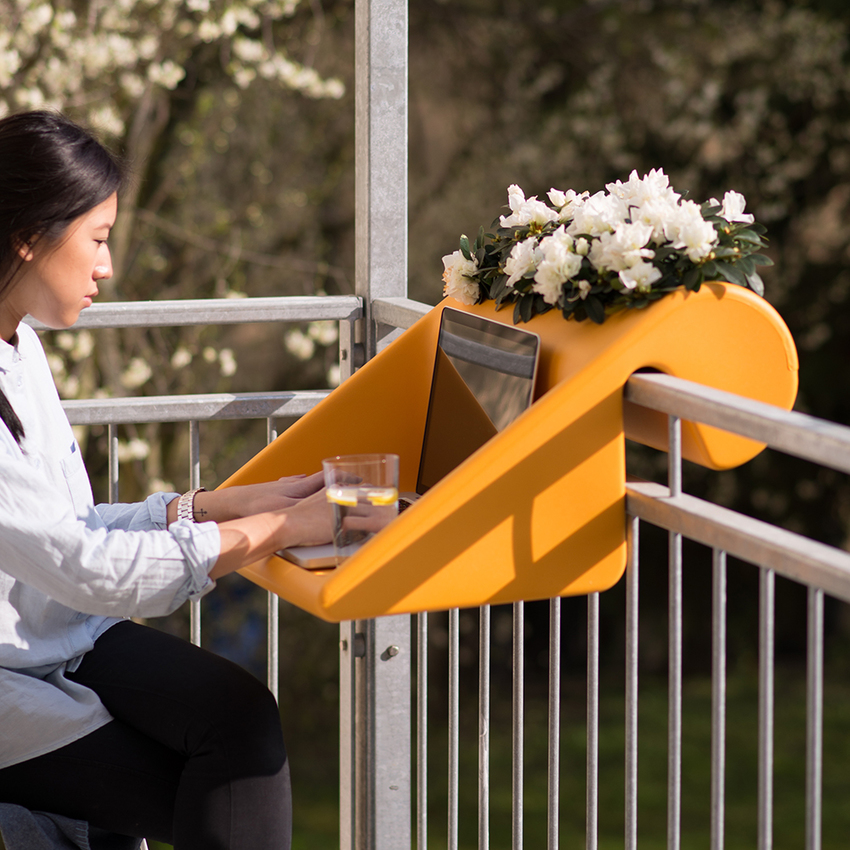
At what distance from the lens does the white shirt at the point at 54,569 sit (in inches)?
53.2

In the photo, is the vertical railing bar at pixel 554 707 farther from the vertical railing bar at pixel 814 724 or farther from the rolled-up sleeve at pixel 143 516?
the rolled-up sleeve at pixel 143 516

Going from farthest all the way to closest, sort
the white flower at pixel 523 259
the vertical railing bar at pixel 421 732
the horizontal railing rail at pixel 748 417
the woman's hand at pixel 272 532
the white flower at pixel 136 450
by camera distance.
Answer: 1. the white flower at pixel 136 450
2. the vertical railing bar at pixel 421 732
3. the white flower at pixel 523 259
4. the woman's hand at pixel 272 532
5. the horizontal railing rail at pixel 748 417

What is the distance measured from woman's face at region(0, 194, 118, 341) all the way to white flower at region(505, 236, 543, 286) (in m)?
0.51

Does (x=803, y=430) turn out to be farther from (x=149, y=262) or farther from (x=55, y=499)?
(x=149, y=262)

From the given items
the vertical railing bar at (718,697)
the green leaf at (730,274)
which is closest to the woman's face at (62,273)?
the green leaf at (730,274)

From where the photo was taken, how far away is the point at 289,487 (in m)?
1.60

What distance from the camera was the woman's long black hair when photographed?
150cm

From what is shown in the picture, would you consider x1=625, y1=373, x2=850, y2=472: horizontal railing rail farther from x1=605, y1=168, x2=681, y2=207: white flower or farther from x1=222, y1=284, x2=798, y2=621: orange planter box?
x1=605, y1=168, x2=681, y2=207: white flower

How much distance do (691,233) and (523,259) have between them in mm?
245

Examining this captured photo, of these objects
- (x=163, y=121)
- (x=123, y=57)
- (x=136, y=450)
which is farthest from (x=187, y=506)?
(x=163, y=121)

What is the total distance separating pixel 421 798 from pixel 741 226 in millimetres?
1154

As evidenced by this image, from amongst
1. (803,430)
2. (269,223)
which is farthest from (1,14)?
(803,430)

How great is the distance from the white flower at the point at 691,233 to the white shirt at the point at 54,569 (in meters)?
0.63

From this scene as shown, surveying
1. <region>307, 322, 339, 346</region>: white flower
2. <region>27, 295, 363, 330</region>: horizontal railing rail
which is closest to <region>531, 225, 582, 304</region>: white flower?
<region>27, 295, 363, 330</region>: horizontal railing rail
